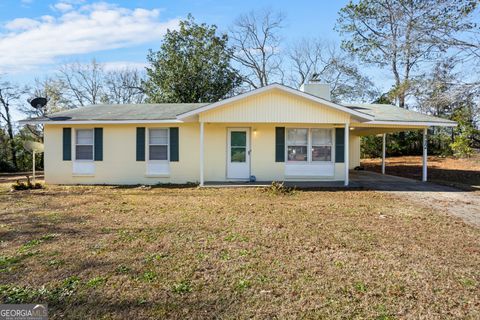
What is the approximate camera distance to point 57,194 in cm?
982

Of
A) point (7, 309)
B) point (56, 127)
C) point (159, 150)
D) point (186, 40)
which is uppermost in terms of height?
point (186, 40)

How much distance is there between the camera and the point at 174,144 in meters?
12.0

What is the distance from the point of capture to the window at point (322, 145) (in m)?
12.5

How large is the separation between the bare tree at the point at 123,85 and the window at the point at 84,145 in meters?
23.4

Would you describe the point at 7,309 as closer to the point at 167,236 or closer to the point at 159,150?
the point at 167,236

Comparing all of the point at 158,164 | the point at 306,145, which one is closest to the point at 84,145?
the point at 158,164

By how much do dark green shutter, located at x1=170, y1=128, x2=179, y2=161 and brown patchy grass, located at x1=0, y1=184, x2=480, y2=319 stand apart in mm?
4570

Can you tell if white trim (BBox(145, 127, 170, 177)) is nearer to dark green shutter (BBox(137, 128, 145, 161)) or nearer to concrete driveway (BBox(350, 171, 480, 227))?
dark green shutter (BBox(137, 128, 145, 161))

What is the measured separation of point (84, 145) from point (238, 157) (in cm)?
595

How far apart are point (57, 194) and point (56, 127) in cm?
355

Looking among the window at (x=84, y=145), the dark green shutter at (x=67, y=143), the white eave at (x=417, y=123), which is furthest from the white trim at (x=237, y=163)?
the dark green shutter at (x=67, y=143)

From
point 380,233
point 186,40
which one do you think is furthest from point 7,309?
point 186,40

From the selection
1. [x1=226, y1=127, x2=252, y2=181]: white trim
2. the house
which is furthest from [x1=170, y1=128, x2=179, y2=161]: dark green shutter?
[x1=226, y1=127, x2=252, y2=181]: white trim

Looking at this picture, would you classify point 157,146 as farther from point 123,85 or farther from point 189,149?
point 123,85
